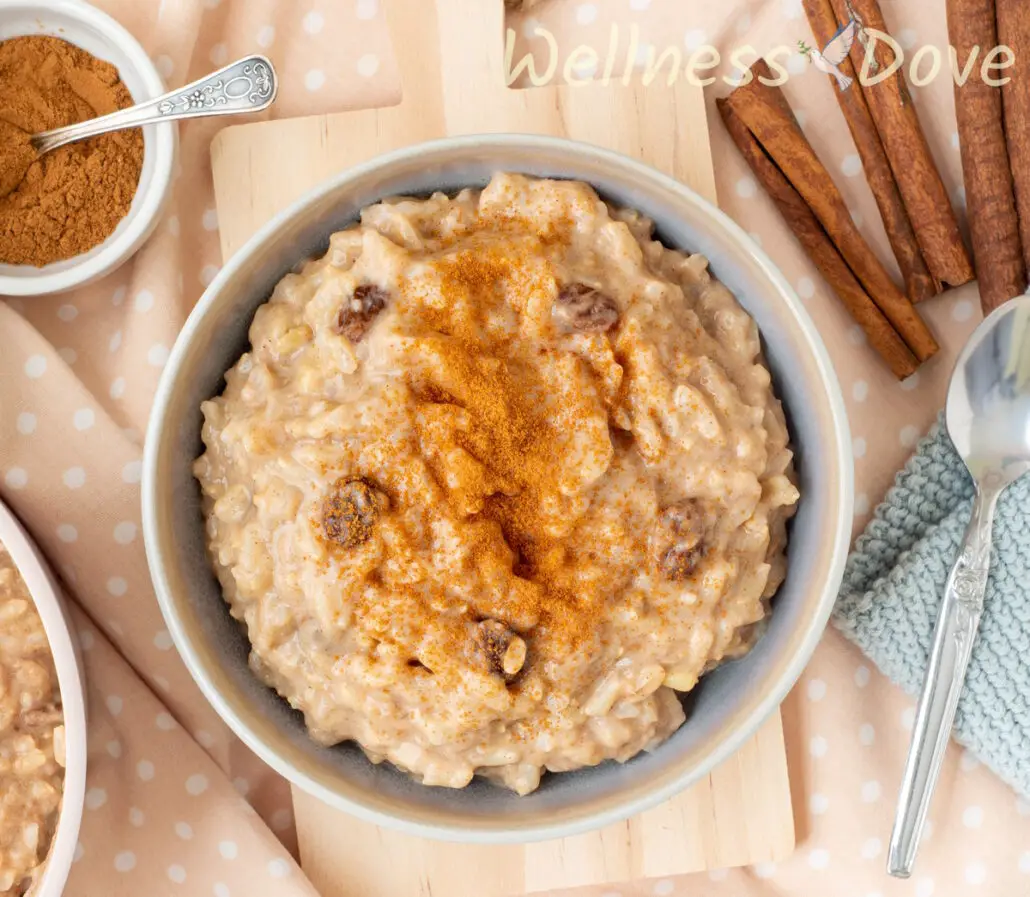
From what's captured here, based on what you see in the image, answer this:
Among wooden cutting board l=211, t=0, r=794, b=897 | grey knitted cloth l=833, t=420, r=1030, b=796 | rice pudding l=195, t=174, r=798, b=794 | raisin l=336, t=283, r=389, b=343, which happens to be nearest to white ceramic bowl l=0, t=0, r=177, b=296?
wooden cutting board l=211, t=0, r=794, b=897

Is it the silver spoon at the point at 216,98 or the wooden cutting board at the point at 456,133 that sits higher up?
the silver spoon at the point at 216,98

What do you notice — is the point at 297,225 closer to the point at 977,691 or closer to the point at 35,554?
the point at 35,554

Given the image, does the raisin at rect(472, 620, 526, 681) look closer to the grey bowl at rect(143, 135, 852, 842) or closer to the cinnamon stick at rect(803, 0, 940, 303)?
the grey bowl at rect(143, 135, 852, 842)

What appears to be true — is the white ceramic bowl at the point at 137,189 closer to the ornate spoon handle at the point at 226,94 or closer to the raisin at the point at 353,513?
the ornate spoon handle at the point at 226,94

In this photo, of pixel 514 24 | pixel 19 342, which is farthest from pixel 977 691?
pixel 19 342

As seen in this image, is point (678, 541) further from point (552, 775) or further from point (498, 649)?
point (552, 775)

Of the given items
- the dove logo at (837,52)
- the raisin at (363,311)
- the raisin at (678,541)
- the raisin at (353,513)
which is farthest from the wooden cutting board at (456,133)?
the raisin at (353,513)
